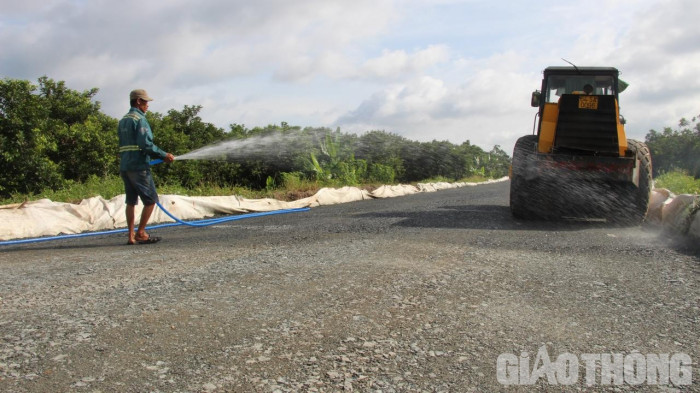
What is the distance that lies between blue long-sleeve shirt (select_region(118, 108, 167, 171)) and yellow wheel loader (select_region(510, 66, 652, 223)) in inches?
219

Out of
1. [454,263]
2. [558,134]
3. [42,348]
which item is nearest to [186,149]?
[558,134]

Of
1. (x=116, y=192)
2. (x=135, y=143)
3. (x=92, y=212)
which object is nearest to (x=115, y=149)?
(x=116, y=192)

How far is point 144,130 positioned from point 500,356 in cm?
516

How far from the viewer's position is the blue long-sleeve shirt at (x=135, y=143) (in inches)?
253

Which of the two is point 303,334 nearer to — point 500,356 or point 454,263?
point 500,356

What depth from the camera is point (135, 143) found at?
649 centimetres

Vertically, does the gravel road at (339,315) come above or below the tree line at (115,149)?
below

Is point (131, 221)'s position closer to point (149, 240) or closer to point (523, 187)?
point (149, 240)

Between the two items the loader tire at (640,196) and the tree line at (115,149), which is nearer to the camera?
the loader tire at (640,196)

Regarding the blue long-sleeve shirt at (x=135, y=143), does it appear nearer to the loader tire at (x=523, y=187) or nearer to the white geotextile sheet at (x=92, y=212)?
the white geotextile sheet at (x=92, y=212)

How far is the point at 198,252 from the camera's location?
18.2ft

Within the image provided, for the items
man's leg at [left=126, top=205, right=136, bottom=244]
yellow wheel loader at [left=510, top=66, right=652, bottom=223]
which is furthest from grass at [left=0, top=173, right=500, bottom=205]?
yellow wheel loader at [left=510, top=66, right=652, bottom=223]

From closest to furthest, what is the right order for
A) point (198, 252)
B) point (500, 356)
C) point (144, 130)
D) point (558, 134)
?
point (500, 356), point (198, 252), point (144, 130), point (558, 134)

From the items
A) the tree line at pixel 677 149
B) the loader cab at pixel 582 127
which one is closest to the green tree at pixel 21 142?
the loader cab at pixel 582 127
